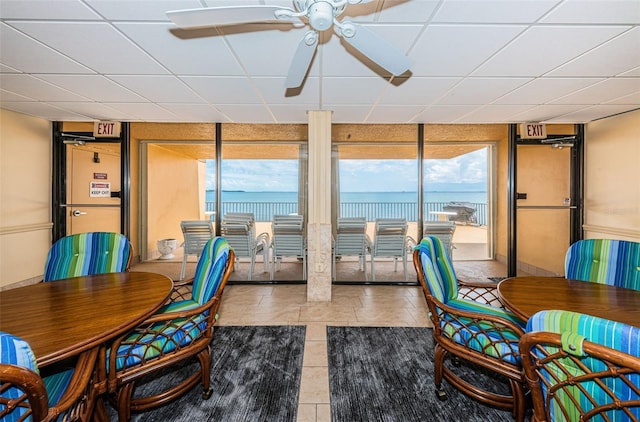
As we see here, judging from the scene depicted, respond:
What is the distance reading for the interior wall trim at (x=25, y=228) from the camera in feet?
11.8

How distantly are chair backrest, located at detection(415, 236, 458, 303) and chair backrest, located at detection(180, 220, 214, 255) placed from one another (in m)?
3.54

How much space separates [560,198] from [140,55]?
588 cm

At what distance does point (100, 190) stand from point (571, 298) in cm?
591

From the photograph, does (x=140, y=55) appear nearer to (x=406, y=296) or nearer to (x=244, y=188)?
(x=244, y=188)

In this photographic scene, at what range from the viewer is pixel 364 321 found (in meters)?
3.04

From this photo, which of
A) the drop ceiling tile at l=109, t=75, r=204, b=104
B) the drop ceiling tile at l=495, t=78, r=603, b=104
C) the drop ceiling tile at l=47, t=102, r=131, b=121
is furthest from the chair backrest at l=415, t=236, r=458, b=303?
the drop ceiling tile at l=47, t=102, r=131, b=121

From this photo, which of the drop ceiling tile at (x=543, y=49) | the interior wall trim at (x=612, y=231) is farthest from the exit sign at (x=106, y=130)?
the interior wall trim at (x=612, y=231)

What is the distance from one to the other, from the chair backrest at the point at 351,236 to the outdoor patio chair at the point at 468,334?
7.09 feet

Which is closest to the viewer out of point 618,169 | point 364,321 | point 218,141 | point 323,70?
point 323,70

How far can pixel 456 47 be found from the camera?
6.70ft

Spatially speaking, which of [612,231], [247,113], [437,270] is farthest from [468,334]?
[612,231]

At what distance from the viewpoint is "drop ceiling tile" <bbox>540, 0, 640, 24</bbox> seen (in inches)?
62.1

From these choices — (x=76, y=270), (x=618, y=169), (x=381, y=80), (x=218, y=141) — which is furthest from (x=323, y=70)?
(x=618, y=169)

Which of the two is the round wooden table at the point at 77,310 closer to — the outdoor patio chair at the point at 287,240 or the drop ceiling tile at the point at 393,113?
the outdoor patio chair at the point at 287,240
